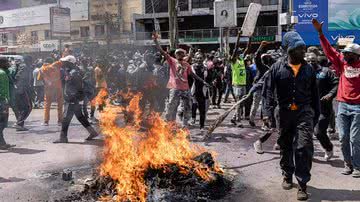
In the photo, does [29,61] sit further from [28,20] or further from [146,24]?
[146,24]

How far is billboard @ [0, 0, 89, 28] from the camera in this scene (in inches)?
476

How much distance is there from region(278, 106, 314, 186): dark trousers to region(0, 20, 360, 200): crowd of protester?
0.4 inches

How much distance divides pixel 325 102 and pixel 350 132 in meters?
1.11

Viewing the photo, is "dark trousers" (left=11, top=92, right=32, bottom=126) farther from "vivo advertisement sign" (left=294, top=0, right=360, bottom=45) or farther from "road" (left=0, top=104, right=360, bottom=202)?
"vivo advertisement sign" (left=294, top=0, right=360, bottom=45)

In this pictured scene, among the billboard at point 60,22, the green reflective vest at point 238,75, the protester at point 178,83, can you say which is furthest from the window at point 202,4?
the protester at point 178,83

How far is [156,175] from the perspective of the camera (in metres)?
5.20

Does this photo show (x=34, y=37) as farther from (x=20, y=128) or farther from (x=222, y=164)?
(x=222, y=164)

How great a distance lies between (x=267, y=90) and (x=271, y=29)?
30210mm

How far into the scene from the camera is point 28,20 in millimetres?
18531

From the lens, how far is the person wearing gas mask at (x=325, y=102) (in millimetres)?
6464

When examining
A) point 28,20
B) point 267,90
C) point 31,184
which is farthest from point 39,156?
point 28,20

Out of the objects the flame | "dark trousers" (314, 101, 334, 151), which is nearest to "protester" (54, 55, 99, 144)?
the flame

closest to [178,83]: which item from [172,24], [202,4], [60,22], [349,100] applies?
[349,100]

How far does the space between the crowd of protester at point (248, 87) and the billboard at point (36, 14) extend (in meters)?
1.47
